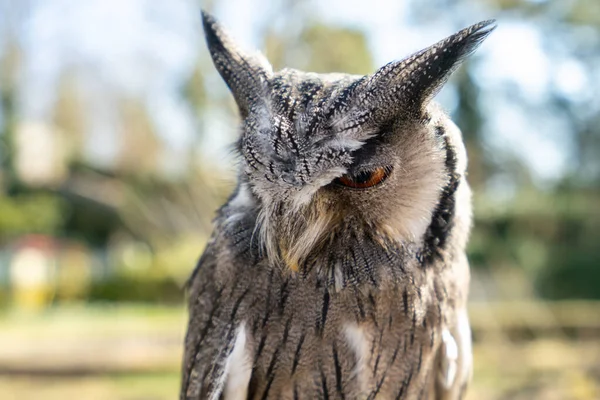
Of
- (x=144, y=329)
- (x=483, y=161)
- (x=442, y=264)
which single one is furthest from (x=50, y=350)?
(x=442, y=264)

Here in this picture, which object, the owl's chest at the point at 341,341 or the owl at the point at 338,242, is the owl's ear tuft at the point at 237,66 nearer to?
the owl at the point at 338,242

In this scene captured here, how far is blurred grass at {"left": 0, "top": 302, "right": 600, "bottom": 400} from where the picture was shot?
5703 mm

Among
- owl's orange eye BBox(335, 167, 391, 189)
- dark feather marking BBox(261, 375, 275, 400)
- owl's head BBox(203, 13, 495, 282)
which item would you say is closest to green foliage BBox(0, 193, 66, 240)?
dark feather marking BBox(261, 375, 275, 400)

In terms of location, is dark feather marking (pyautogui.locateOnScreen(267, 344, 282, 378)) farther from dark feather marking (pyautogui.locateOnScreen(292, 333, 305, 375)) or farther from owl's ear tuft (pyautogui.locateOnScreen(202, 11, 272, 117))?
owl's ear tuft (pyautogui.locateOnScreen(202, 11, 272, 117))

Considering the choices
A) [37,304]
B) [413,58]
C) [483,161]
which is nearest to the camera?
[413,58]

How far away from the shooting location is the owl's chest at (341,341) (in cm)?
128

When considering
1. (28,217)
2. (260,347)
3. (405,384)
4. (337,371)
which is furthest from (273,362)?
(28,217)

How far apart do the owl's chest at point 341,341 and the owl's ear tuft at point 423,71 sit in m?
0.44

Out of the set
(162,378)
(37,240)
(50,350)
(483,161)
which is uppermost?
(37,240)

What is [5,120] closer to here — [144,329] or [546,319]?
[144,329]

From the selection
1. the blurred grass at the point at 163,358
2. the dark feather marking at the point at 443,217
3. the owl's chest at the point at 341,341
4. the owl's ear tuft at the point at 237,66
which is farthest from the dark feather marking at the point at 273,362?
the blurred grass at the point at 163,358

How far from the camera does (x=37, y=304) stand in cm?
1100

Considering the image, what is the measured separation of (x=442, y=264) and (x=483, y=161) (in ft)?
19.5

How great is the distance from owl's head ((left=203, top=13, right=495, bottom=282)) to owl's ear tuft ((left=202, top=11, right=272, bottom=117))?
33mm
